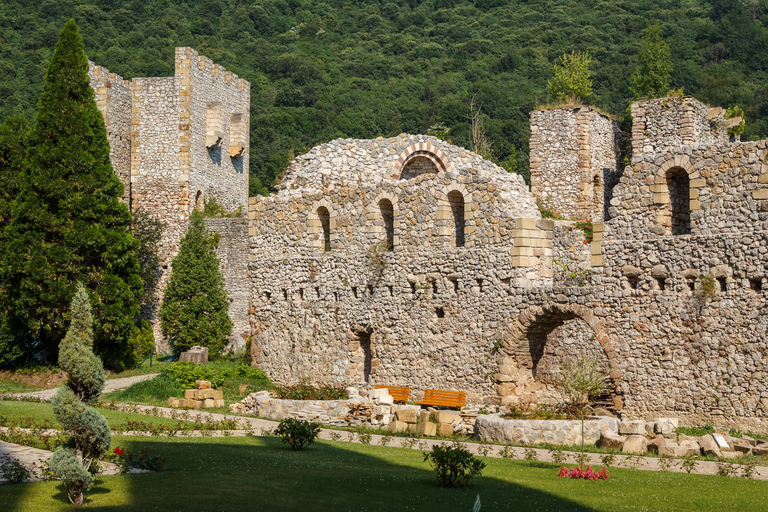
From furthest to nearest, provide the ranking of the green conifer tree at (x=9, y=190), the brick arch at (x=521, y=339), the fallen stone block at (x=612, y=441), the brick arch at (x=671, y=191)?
the green conifer tree at (x=9, y=190), the brick arch at (x=521, y=339), the brick arch at (x=671, y=191), the fallen stone block at (x=612, y=441)

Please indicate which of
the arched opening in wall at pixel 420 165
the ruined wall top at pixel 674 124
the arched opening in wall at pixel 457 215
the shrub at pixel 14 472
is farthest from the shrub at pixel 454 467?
the ruined wall top at pixel 674 124

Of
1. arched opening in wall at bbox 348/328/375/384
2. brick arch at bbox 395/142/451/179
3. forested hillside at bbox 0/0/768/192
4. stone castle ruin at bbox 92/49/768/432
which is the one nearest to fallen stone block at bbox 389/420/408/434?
stone castle ruin at bbox 92/49/768/432

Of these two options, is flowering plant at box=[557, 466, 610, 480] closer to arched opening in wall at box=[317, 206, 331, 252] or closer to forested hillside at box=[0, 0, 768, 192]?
arched opening in wall at box=[317, 206, 331, 252]

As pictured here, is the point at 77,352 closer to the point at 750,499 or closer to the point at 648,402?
the point at 750,499

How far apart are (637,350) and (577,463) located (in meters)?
4.63

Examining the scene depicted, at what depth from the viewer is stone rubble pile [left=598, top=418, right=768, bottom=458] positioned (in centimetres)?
1395

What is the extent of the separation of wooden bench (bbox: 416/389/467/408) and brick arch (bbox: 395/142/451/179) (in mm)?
6557

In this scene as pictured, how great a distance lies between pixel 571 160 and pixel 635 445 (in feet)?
52.0

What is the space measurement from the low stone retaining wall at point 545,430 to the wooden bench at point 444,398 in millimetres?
2901

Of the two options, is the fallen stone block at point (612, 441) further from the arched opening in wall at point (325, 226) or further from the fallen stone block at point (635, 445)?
the arched opening in wall at point (325, 226)

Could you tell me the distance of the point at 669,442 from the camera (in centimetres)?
1434

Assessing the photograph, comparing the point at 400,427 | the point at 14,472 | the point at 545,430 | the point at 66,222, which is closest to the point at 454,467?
the point at 545,430

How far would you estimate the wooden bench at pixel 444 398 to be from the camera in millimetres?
19172

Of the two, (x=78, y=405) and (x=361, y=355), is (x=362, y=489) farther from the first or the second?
(x=361, y=355)
